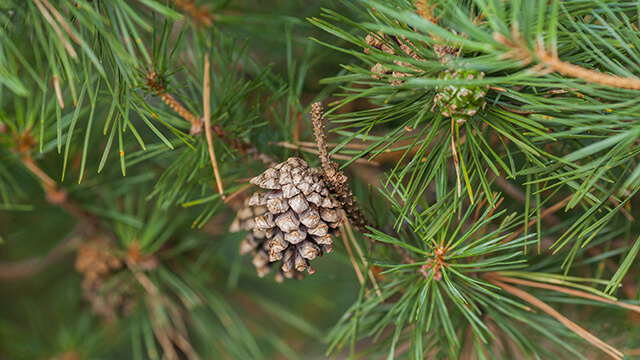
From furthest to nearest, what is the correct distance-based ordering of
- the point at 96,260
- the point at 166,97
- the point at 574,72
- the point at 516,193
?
the point at 96,260 < the point at 516,193 < the point at 166,97 < the point at 574,72

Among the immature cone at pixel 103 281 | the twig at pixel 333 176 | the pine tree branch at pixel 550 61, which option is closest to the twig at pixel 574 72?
the pine tree branch at pixel 550 61

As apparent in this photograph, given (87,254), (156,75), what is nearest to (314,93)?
(156,75)

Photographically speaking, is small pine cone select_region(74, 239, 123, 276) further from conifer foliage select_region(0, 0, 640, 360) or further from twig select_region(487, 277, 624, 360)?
twig select_region(487, 277, 624, 360)

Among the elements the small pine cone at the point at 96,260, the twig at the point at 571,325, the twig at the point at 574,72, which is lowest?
the twig at the point at 571,325

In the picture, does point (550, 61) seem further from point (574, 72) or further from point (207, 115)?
point (207, 115)

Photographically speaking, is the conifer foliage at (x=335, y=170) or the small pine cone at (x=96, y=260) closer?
the conifer foliage at (x=335, y=170)

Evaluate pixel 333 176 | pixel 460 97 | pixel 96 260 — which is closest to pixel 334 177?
pixel 333 176

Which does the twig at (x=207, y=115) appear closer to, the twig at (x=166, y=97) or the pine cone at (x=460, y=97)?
the twig at (x=166, y=97)
